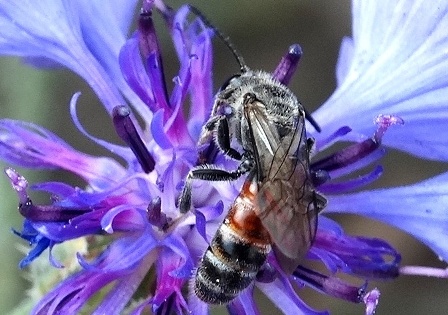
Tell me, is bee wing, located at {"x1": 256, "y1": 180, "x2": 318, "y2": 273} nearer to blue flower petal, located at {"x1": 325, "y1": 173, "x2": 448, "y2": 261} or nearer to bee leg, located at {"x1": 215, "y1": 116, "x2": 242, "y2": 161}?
bee leg, located at {"x1": 215, "y1": 116, "x2": 242, "y2": 161}

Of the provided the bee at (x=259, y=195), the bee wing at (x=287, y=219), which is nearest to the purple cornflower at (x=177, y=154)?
the bee at (x=259, y=195)

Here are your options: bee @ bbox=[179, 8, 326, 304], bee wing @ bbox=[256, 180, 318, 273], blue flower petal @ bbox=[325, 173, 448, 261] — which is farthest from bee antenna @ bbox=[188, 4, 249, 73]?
bee wing @ bbox=[256, 180, 318, 273]

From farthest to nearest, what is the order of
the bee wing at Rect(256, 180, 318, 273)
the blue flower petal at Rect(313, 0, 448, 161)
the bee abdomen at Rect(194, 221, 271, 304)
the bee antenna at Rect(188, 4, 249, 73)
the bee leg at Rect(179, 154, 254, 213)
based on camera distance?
1. the blue flower petal at Rect(313, 0, 448, 161)
2. the bee antenna at Rect(188, 4, 249, 73)
3. the bee leg at Rect(179, 154, 254, 213)
4. the bee abdomen at Rect(194, 221, 271, 304)
5. the bee wing at Rect(256, 180, 318, 273)

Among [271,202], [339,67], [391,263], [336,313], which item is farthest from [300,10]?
[271,202]

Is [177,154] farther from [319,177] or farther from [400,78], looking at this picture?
[400,78]

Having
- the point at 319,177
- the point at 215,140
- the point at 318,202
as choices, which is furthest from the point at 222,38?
the point at 318,202

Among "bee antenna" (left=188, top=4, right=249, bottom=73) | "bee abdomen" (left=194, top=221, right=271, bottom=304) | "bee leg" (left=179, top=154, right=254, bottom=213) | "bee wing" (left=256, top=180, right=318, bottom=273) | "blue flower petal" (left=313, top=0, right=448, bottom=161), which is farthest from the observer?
"blue flower petal" (left=313, top=0, right=448, bottom=161)

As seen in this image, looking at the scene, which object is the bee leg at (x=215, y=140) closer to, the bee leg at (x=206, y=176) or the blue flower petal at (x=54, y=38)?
the bee leg at (x=206, y=176)
